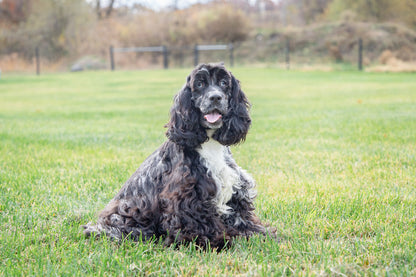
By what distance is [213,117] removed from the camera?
332cm

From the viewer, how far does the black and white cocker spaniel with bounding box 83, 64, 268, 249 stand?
334cm

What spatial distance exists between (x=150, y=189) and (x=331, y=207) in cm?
180

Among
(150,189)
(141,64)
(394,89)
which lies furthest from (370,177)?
(141,64)

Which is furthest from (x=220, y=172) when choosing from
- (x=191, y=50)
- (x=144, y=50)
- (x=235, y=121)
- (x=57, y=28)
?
(x=57, y=28)

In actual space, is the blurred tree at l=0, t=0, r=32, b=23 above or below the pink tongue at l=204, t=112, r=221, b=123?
above

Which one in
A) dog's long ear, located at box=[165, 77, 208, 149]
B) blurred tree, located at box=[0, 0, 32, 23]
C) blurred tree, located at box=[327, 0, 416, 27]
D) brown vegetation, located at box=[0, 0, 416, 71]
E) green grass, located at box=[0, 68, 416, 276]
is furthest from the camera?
blurred tree, located at box=[0, 0, 32, 23]

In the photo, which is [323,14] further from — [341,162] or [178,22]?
[341,162]

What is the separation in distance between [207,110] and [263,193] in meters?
1.94

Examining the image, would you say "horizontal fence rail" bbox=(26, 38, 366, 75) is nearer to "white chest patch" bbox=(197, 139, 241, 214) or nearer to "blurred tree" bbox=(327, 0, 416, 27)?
"blurred tree" bbox=(327, 0, 416, 27)

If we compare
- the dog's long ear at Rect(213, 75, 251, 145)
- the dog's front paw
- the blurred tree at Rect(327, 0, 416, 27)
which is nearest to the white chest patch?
the dog's long ear at Rect(213, 75, 251, 145)

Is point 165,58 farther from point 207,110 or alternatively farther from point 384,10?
point 207,110

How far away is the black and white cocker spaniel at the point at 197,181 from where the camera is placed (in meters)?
3.34

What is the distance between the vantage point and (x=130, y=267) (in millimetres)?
3020

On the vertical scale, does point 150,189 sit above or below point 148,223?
above
